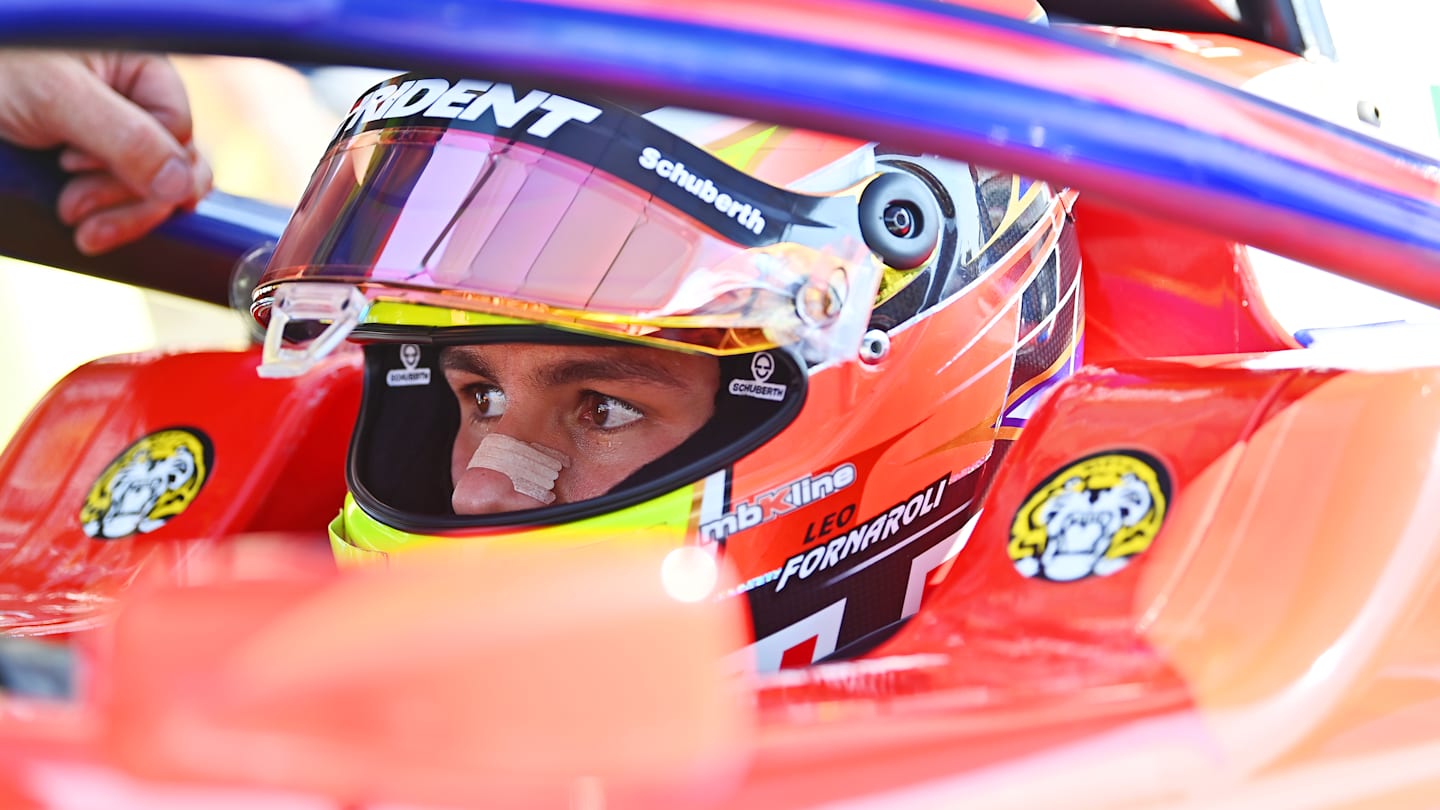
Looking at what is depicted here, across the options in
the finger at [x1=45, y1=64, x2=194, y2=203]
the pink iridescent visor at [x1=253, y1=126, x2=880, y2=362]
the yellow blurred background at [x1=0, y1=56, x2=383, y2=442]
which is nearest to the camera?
the pink iridescent visor at [x1=253, y1=126, x2=880, y2=362]

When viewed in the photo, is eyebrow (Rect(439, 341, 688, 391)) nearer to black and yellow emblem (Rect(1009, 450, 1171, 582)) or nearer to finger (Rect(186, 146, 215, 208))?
black and yellow emblem (Rect(1009, 450, 1171, 582))

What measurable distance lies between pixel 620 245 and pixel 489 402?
1.21ft

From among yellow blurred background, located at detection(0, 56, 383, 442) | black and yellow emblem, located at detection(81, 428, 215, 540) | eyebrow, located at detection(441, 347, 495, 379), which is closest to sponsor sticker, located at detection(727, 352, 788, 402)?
eyebrow, located at detection(441, 347, 495, 379)

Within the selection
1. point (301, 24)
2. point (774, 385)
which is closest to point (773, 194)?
point (774, 385)

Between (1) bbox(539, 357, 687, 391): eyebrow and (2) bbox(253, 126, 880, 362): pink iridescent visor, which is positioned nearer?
(2) bbox(253, 126, 880, 362): pink iridescent visor

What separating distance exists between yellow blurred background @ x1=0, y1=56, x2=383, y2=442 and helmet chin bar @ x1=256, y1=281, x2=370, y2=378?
1.79 meters

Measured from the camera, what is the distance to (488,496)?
3.83 ft

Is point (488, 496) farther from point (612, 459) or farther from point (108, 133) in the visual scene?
point (108, 133)

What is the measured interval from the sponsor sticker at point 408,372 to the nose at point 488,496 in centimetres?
33

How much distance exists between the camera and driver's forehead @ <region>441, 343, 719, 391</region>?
1.16 meters

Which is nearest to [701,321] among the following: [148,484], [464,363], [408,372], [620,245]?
[620,245]

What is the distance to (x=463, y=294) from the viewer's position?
1.02 metres

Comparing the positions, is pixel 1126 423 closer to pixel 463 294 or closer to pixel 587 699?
pixel 463 294

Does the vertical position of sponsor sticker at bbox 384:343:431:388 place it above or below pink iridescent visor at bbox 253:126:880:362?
above
